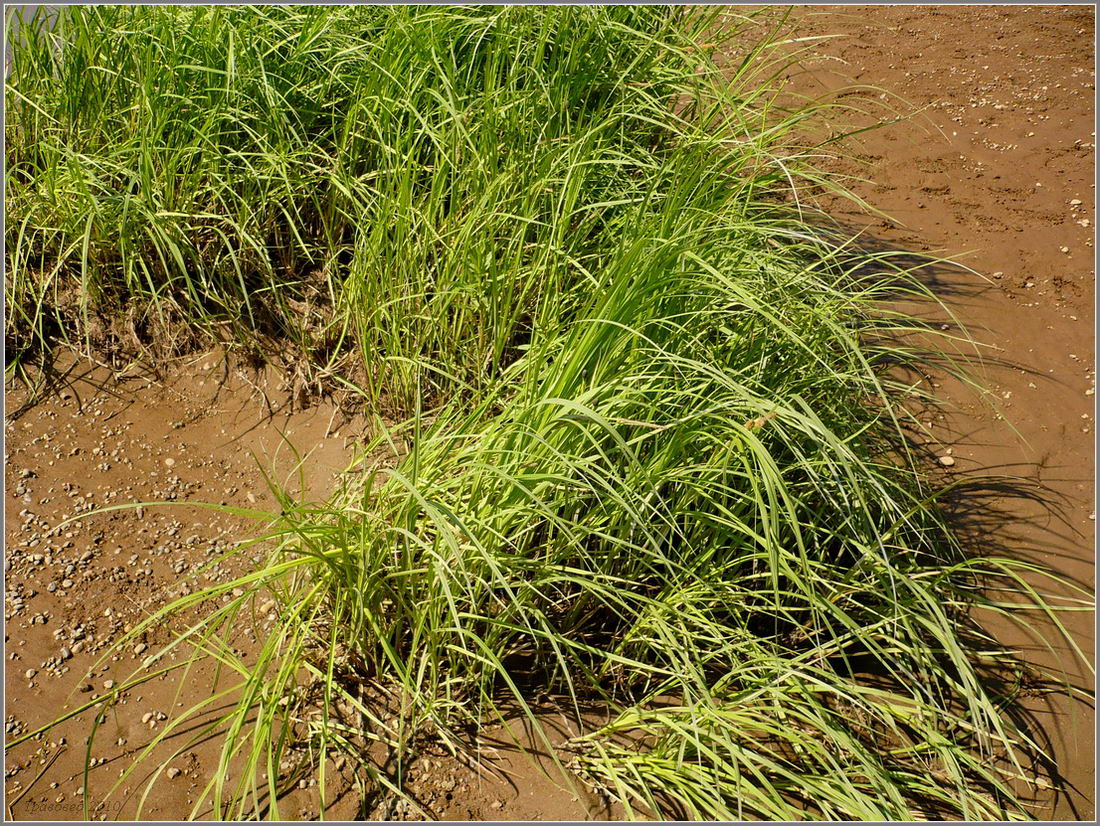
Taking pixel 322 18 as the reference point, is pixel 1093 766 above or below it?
below

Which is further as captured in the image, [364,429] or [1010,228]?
[1010,228]

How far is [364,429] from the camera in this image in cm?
260

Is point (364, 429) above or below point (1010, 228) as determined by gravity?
below

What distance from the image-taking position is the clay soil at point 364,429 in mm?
1881

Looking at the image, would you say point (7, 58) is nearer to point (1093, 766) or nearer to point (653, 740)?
point (653, 740)

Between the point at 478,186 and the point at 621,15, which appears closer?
the point at 478,186

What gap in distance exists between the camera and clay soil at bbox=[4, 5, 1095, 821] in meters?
1.88

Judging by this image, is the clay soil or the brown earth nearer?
the clay soil

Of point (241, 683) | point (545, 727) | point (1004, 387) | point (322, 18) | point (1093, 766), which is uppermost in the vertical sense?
point (322, 18)

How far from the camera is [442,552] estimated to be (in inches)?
74.4

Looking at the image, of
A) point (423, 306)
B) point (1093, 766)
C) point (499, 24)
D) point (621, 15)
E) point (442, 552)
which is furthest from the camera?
point (621, 15)

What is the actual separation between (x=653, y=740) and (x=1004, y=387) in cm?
173

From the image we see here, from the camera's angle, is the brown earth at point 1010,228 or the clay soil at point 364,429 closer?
the clay soil at point 364,429

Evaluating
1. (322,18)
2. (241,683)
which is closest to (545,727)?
(241,683)
